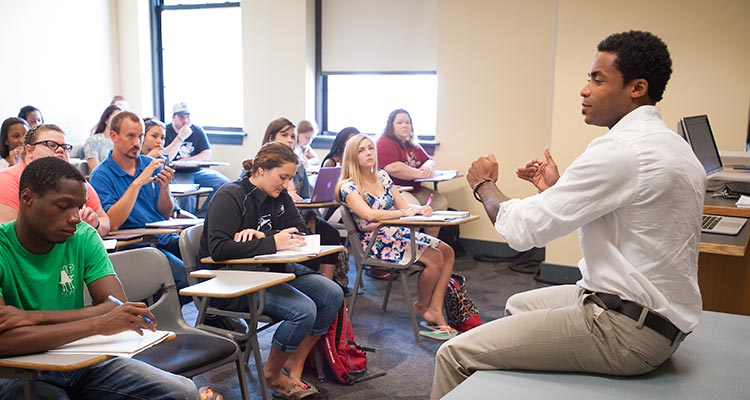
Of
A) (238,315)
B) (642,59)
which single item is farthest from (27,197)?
(642,59)

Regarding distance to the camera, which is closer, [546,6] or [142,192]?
[142,192]

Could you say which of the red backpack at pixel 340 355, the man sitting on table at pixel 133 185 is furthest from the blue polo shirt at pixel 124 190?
the red backpack at pixel 340 355

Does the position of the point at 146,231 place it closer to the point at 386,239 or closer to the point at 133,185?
the point at 133,185

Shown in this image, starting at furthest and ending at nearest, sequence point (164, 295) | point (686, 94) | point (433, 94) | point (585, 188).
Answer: point (433, 94) < point (686, 94) < point (164, 295) < point (585, 188)

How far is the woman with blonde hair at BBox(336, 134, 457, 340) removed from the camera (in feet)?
13.1

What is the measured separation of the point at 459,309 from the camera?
13.1 ft

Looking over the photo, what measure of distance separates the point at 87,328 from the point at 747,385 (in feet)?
5.75

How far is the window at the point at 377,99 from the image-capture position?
6.61m

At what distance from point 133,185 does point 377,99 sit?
147 inches

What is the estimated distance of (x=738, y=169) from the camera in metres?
4.07

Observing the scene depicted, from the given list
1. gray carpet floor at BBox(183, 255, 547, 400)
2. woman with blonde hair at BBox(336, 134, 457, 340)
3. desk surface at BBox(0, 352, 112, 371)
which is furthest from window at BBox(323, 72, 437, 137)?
desk surface at BBox(0, 352, 112, 371)

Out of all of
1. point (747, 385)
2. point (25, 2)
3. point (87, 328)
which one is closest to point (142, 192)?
point (87, 328)

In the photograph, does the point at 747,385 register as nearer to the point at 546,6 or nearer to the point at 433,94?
the point at 546,6

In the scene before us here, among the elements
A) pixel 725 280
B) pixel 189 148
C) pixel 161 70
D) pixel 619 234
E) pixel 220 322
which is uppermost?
pixel 161 70
